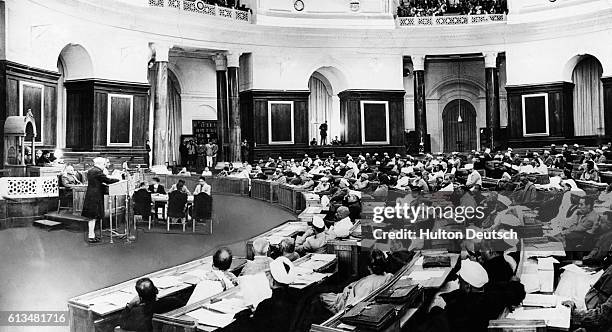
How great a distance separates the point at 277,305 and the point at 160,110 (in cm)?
1814

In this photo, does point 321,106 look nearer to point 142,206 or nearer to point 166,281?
point 142,206

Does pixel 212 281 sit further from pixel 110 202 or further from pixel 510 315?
pixel 110 202

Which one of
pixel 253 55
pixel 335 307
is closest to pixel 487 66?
pixel 253 55

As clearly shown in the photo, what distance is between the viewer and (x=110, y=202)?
9914 mm

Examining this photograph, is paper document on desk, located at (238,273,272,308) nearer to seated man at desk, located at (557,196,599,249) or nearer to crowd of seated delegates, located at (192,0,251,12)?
seated man at desk, located at (557,196,599,249)

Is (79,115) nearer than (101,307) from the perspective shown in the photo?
No

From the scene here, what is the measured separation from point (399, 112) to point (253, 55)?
7.47m

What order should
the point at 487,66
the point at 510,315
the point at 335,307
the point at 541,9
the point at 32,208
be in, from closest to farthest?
the point at 510,315 → the point at 335,307 → the point at 32,208 → the point at 541,9 → the point at 487,66

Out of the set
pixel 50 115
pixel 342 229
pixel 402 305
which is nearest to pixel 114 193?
pixel 342 229

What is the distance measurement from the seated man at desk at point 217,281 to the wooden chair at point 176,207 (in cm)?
612

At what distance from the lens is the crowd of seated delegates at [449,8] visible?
25250 millimetres

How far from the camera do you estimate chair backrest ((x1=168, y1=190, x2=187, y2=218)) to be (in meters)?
11.5

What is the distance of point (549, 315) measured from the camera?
4.37 metres

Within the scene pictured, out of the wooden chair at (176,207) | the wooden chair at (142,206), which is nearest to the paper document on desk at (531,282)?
the wooden chair at (176,207)
